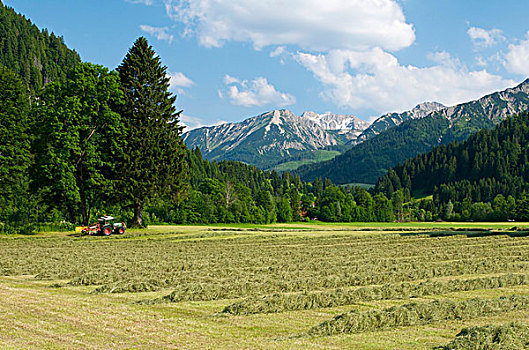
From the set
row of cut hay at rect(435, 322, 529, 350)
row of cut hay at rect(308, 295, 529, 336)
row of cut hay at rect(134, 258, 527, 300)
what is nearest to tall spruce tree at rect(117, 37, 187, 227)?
row of cut hay at rect(134, 258, 527, 300)

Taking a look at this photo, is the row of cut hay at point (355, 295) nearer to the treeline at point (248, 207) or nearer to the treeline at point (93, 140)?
the treeline at point (93, 140)

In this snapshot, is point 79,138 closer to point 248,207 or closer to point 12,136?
point 12,136

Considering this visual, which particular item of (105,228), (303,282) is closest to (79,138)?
(105,228)

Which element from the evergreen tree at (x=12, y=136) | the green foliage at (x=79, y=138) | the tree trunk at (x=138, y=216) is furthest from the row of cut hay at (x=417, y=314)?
the tree trunk at (x=138, y=216)

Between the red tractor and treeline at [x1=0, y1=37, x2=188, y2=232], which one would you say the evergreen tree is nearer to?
treeline at [x1=0, y1=37, x2=188, y2=232]

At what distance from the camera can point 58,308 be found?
14594mm

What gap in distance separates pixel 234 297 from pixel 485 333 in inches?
341

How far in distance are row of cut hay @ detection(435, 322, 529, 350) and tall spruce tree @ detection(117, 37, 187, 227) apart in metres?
46.0

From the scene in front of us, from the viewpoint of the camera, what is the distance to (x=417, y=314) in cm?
1300

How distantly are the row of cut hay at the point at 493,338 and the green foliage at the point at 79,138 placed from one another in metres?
44.2

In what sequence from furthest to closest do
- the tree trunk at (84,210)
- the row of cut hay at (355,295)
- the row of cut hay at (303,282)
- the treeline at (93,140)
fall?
the tree trunk at (84,210) → the treeline at (93,140) → the row of cut hay at (303,282) → the row of cut hay at (355,295)

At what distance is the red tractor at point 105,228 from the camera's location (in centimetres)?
4644

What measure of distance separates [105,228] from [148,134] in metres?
13.3

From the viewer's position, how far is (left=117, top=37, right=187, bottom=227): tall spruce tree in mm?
53531
